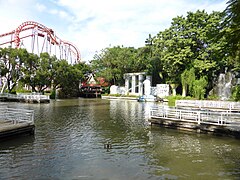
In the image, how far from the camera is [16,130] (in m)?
14.3

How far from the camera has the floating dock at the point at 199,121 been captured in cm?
1569

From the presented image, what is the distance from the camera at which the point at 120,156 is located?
37.5ft

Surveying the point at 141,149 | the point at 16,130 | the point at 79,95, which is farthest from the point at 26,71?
the point at 141,149

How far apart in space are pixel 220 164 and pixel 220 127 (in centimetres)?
600

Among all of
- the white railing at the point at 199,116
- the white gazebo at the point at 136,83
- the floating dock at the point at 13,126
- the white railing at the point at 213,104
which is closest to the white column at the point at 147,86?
the white gazebo at the point at 136,83

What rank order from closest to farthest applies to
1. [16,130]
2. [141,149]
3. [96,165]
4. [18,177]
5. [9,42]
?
[18,177]
[96,165]
[141,149]
[16,130]
[9,42]

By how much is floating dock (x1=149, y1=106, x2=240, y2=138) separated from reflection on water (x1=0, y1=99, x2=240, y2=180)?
2.60ft

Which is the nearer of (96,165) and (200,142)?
(96,165)

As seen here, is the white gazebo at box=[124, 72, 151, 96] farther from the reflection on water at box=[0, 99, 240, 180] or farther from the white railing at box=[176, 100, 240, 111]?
the reflection on water at box=[0, 99, 240, 180]

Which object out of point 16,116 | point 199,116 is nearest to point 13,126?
point 16,116

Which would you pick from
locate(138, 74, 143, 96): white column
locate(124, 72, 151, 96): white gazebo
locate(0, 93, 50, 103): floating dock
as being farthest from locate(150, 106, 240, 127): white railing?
locate(138, 74, 143, 96): white column

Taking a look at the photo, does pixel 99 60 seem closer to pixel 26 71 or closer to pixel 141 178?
pixel 26 71

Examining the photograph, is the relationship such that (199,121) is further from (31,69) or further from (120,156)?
(31,69)

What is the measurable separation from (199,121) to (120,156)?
26.3 feet
